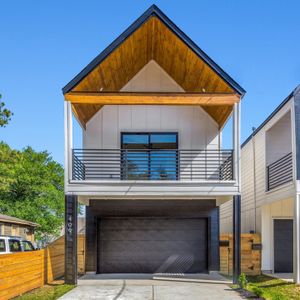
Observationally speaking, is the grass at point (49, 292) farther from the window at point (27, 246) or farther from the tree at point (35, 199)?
the tree at point (35, 199)

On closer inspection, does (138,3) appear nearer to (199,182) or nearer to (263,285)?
(199,182)

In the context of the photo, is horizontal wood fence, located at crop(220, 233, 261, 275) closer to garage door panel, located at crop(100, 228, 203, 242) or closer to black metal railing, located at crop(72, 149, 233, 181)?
garage door panel, located at crop(100, 228, 203, 242)

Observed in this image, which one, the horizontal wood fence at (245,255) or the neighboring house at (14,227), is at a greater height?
the neighboring house at (14,227)

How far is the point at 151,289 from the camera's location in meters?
13.5

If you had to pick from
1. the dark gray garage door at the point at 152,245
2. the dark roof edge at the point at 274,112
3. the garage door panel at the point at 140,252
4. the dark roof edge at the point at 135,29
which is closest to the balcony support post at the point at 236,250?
the dark gray garage door at the point at 152,245

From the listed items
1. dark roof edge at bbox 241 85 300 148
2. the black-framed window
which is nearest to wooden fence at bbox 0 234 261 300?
the black-framed window

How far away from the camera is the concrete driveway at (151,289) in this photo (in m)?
12.2

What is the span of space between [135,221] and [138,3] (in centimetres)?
789

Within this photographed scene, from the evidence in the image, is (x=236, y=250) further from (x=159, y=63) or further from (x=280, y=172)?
(x=159, y=63)

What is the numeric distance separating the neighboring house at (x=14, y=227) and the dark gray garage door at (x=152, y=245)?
946 centimetres

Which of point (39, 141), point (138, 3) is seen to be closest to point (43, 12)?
point (138, 3)

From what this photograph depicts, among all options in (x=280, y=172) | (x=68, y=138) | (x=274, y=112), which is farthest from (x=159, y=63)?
(x=280, y=172)

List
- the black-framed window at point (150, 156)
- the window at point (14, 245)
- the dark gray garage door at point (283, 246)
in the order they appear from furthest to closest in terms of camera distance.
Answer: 1. the dark gray garage door at point (283, 246)
2. the window at point (14, 245)
3. the black-framed window at point (150, 156)

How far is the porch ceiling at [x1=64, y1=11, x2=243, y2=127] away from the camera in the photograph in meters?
14.8
